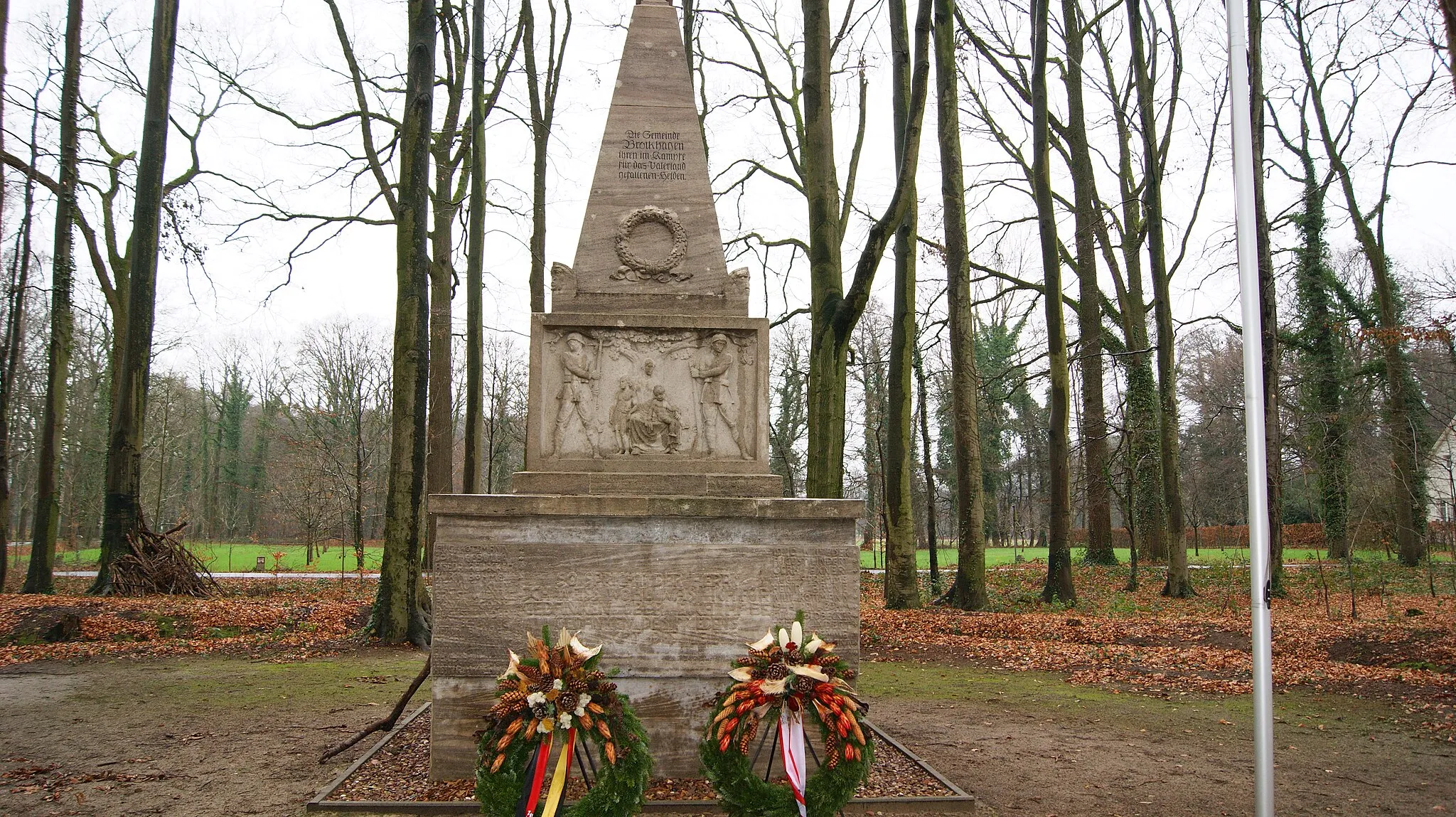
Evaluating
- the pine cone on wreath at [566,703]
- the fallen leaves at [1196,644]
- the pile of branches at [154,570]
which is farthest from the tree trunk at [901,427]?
the pile of branches at [154,570]

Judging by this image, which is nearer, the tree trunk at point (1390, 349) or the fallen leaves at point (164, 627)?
the fallen leaves at point (164, 627)

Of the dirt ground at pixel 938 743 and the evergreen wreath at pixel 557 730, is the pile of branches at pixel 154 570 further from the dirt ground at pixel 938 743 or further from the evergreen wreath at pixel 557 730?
the evergreen wreath at pixel 557 730

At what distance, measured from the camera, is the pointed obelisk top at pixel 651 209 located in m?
7.06

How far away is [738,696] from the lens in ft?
14.8

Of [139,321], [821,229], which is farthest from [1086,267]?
[139,321]

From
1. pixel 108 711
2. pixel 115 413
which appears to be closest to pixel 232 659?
pixel 108 711

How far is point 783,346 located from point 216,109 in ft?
68.2

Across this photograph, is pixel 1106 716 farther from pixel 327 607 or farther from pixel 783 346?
pixel 783 346

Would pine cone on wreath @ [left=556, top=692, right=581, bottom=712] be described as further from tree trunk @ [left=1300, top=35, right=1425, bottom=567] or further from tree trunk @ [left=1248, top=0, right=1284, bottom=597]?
tree trunk @ [left=1300, top=35, right=1425, bottom=567]

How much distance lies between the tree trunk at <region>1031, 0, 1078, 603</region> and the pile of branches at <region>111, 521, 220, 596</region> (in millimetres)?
13681

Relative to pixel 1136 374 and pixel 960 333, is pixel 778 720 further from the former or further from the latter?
pixel 1136 374

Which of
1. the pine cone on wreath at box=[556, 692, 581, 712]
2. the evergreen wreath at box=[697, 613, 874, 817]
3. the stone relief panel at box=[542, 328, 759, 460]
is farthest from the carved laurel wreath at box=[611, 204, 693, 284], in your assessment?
the pine cone on wreath at box=[556, 692, 581, 712]

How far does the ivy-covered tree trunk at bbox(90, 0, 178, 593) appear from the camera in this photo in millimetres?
14594

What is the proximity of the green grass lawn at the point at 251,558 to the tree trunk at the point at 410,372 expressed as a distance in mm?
13265
